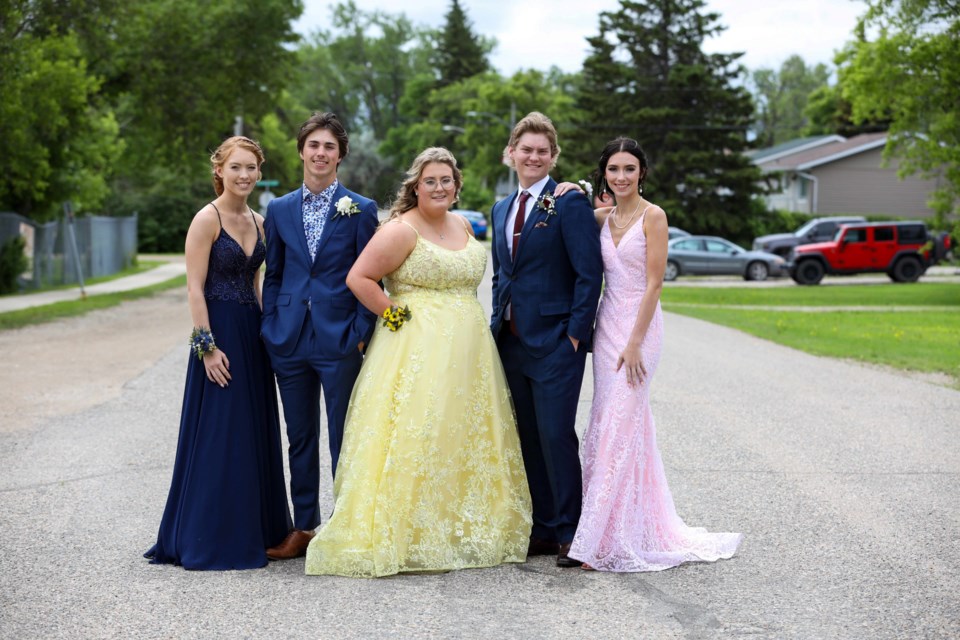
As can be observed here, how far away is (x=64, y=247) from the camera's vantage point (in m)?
31.0

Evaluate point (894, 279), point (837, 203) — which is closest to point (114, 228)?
point (894, 279)

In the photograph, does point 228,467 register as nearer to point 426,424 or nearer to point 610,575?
point 426,424

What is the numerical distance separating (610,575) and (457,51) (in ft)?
296

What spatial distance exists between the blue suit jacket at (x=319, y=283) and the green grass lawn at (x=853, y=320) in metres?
9.24

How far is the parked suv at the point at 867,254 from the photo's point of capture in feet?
114

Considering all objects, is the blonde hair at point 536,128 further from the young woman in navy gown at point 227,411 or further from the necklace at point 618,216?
the young woman in navy gown at point 227,411

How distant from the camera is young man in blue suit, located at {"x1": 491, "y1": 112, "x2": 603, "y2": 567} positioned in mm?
5711

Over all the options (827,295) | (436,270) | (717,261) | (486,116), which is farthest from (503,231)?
(486,116)

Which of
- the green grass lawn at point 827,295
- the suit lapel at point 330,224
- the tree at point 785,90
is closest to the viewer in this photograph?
the suit lapel at point 330,224

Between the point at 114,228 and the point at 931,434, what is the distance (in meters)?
32.7

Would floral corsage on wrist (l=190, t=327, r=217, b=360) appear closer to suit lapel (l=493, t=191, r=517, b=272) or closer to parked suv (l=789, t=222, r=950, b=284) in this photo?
suit lapel (l=493, t=191, r=517, b=272)

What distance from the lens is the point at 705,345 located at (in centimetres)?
1711

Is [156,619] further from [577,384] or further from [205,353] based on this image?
[577,384]

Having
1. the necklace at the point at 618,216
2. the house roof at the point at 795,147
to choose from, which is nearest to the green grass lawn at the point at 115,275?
the necklace at the point at 618,216
